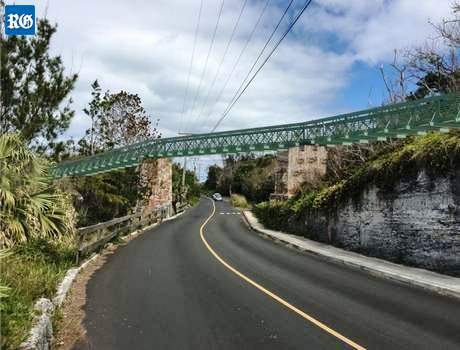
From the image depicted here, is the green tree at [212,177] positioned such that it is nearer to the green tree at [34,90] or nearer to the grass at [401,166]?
the grass at [401,166]

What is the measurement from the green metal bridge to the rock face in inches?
141

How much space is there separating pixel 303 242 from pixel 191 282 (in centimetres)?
1172

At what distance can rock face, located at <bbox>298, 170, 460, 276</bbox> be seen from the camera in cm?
1430

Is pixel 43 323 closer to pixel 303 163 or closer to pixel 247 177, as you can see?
pixel 303 163

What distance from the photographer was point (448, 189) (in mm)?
14508

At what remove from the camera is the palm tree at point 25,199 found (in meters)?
10.0

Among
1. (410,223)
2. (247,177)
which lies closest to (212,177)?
(247,177)

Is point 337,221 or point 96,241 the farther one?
point 337,221

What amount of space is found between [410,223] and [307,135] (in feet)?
74.4

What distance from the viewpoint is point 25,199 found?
10641 millimetres

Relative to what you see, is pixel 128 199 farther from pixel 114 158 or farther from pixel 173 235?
pixel 173 235

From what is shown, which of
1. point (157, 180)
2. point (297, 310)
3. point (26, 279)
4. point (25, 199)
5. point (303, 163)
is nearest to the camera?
point (26, 279)

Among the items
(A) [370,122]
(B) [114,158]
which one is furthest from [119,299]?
(B) [114,158]

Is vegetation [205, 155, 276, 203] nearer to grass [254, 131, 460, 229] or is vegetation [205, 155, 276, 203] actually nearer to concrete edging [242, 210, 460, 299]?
grass [254, 131, 460, 229]
